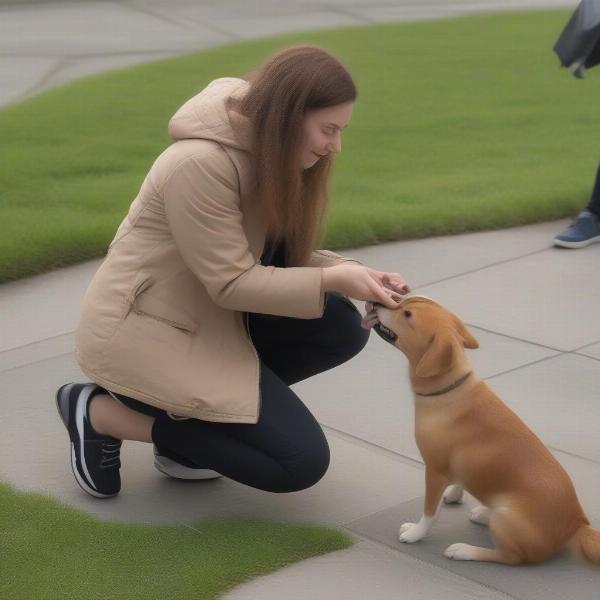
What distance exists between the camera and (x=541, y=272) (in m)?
6.35

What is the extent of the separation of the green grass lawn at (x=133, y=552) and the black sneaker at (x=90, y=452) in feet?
0.42

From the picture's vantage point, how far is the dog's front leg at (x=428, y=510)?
11.7 ft

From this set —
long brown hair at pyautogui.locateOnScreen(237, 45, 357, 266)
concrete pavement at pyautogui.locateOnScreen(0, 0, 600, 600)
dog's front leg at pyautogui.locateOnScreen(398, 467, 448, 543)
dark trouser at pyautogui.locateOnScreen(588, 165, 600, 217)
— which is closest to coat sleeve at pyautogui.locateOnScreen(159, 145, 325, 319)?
long brown hair at pyautogui.locateOnScreen(237, 45, 357, 266)

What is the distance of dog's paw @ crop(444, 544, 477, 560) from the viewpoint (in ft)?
11.7

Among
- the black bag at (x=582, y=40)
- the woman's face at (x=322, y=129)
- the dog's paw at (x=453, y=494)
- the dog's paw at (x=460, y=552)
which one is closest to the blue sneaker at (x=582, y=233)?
the black bag at (x=582, y=40)

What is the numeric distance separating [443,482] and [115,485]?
111 centimetres

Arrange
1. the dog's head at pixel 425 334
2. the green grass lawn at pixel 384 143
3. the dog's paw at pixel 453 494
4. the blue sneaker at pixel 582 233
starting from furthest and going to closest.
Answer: the green grass lawn at pixel 384 143 < the blue sneaker at pixel 582 233 < the dog's paw at pixel 453 494 < the dog's head at pixel 425 334

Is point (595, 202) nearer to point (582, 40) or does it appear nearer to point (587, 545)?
point (582, 40)

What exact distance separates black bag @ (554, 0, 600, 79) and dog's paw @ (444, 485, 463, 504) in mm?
3452

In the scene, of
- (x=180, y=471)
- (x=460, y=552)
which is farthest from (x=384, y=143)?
(x=460, y=552)

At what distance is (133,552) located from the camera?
363cm

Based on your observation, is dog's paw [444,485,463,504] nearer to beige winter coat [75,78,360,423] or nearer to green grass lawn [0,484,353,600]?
green grass lawn [0,484,353,600]

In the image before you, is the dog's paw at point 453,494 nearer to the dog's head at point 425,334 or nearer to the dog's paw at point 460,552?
the dog's paw at point 460,552

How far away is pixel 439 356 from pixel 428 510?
0.47m
